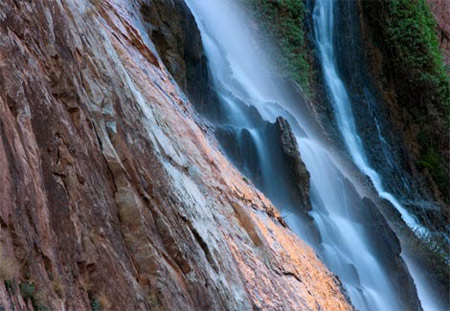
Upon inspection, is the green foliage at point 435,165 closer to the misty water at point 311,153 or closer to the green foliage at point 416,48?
the green foliage at point 416,48

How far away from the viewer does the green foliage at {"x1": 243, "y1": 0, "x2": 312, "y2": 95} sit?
21250 millimetres

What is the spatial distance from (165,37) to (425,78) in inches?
544

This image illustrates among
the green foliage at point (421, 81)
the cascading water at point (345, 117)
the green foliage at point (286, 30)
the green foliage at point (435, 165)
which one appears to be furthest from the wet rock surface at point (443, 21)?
the green foliage at point (286, 30)

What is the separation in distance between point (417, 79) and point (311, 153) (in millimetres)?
9400

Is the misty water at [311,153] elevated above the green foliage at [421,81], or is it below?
below

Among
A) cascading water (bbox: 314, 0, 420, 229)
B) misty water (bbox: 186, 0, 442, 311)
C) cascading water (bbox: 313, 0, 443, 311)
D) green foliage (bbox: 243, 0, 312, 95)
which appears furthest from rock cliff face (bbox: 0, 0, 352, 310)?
green foliage (bbox: 243, 0, 312, 95)

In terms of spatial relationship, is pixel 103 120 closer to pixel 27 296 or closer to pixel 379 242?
pixel 27 296

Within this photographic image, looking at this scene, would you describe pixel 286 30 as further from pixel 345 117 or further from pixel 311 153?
pixel 311 153

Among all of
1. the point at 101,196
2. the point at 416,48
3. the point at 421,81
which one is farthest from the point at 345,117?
the point at 101,196

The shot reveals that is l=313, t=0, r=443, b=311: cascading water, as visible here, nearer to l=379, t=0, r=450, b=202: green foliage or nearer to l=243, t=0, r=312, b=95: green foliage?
l=243, t=0, r=312, b=95: green foliage

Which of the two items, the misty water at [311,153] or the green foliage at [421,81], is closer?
the misty water at [311,153]

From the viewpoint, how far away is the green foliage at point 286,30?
69.7 feet

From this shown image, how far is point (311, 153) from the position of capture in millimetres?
16453

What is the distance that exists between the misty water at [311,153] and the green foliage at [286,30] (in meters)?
0.73
